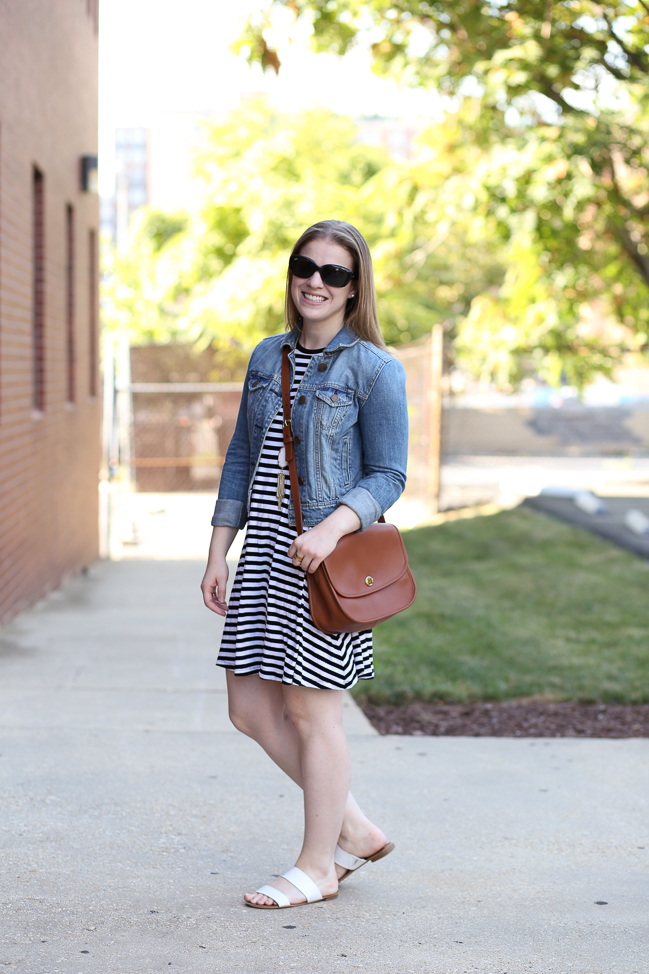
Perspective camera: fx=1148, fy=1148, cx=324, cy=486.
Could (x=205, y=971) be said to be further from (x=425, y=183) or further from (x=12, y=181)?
(x=425, y=183)

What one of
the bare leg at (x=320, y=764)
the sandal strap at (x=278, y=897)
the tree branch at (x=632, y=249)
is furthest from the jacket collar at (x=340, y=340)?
the tree branch at (x=632, y=249)

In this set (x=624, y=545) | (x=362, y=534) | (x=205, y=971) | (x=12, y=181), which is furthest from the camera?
(x=624, y=545)

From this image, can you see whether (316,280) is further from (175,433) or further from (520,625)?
(175,433)

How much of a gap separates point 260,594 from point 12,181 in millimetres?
5123

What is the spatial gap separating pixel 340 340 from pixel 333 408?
7.9 inches

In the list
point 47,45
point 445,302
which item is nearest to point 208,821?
point 47,45

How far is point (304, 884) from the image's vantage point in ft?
10.0

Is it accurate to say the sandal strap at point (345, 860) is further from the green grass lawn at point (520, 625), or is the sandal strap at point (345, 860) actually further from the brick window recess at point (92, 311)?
the brick window recess at point (92, 311)

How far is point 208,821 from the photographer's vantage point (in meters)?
3.78

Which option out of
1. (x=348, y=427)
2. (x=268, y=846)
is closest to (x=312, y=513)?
(x=348, y=427)

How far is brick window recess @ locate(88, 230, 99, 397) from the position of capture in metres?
11.9

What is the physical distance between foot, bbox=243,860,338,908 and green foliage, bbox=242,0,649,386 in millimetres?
7325

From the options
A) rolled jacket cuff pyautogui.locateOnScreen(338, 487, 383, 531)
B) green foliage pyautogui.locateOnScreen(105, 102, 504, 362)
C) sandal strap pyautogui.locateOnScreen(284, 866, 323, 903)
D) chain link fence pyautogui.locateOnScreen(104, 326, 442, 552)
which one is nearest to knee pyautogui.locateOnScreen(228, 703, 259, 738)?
sandal strap pyautogui.locateOnScreen(284, 866, 323, 903)

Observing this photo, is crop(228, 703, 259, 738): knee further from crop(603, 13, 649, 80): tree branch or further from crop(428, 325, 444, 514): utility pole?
crop(428, 325, 444, 514): utility pole
